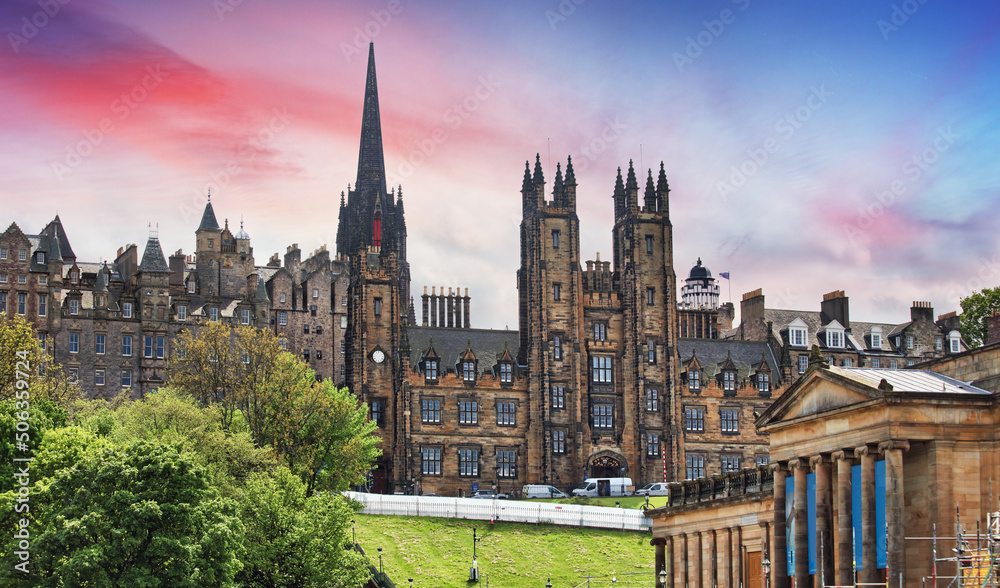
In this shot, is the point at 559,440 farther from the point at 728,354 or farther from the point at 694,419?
the point at 728,354

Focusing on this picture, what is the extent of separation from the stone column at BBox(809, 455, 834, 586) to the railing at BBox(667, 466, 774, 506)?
661cm

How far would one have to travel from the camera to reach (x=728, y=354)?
122 metres

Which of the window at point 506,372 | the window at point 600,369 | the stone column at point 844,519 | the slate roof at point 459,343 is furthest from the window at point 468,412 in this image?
the stone column at point 844,519

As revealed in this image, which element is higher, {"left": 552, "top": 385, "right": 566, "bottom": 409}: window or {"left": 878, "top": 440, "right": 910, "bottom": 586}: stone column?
{"left": 552, "top": 385, "right": 566, "bottom": 409}: window

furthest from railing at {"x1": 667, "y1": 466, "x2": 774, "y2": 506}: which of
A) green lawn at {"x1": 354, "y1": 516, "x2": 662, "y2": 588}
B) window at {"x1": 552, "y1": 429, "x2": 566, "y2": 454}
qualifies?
window at {"x1": 552, "y1": 429, "x2": 566, "y2": 454}

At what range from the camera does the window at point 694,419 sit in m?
119

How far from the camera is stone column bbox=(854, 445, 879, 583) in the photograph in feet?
155

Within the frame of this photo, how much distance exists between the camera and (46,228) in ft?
388

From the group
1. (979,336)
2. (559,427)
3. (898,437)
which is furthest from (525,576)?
(979,336)

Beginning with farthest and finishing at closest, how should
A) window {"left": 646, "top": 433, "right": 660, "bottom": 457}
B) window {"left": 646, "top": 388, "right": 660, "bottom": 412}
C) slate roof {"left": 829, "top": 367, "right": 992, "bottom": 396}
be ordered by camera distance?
window {"left": 646, "top": 388, "right": 660, "bottom": 412}
window {"left": 646, "top": 433, "right": 660, "bottom": 457}
slate roof {"left": 829, "top": 367, "right": 992, "bottom": 396}

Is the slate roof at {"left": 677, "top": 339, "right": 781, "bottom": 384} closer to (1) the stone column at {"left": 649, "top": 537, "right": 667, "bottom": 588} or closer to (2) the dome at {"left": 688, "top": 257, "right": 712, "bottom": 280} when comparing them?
(2) the dome at {"left": 688, "top": 257, "right": 712, "bottom": 280}

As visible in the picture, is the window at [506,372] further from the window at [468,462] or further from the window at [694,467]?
the window at [694,467]

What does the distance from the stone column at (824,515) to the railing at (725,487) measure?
661 centimetres

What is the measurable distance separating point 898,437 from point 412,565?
42483 millimetres
